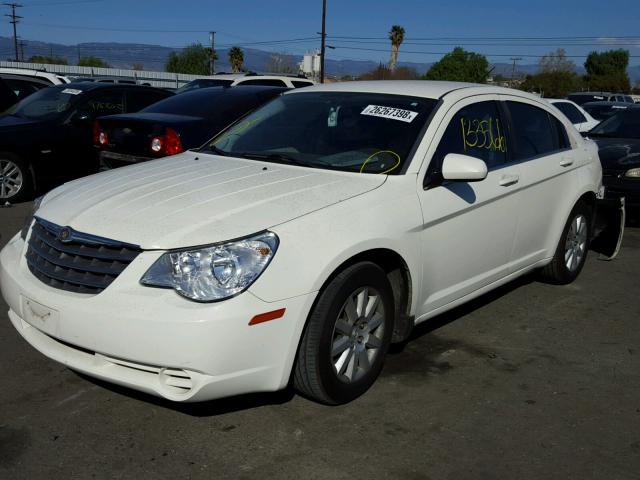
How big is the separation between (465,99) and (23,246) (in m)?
2.76

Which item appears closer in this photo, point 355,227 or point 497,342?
point 355,227

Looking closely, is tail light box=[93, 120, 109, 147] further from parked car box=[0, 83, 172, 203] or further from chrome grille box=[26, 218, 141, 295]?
chrome grille box=[26, 218, 141, 295]

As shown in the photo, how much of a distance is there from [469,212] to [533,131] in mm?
1312

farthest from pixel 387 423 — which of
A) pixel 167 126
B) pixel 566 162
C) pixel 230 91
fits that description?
pixel 230 91

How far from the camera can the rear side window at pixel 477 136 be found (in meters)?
4.22

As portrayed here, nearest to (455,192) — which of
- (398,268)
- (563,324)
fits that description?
(398,268)

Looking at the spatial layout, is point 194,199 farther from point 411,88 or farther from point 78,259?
point 411,88

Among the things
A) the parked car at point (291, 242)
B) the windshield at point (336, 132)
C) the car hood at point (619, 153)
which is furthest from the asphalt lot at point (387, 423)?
the car hood at point (619, 153)

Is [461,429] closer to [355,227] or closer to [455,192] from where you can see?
[355,227]

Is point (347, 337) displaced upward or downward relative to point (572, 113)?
downward

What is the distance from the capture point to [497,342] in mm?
4582

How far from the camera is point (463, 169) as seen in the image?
3.84 meters

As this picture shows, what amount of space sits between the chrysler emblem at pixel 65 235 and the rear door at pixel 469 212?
5.98ft

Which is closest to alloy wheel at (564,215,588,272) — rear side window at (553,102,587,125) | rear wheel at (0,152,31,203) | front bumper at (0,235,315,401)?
front bumper at (0,235,315,401)
